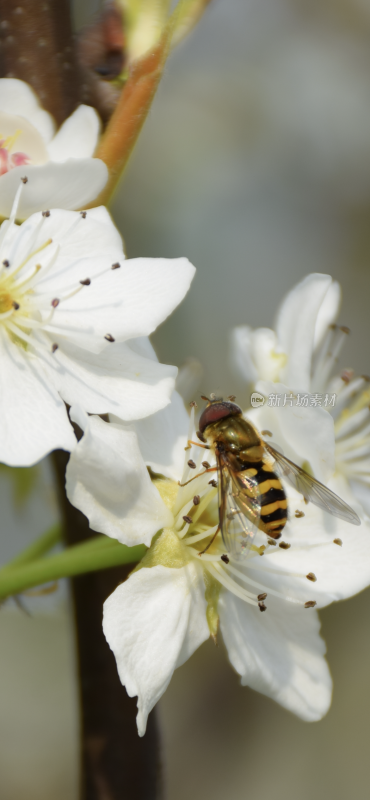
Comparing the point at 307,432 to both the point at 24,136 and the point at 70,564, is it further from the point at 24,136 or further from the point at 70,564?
the point at 24,136

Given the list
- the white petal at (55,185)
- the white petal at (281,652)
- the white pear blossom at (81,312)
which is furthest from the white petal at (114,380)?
the white petal at (281,652)

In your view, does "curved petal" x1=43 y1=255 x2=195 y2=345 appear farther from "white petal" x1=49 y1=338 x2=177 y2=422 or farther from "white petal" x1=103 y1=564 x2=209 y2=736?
"white petal" x1=103 y1=564 x2=209 y2=736

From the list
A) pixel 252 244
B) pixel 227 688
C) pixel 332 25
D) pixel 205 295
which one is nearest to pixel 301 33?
pixel 332 25

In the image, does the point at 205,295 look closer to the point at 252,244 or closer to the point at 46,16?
the point at 252,244

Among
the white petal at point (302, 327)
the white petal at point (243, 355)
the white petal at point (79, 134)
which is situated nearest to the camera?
the white petal at point (79, 134)

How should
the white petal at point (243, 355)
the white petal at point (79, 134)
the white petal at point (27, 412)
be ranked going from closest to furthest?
the white petal at point (27, 412)
the white petal at point (79, 134)
the white petal at point (243, 355)

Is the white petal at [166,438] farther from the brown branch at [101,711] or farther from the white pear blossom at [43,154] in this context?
the white pear blossom at [43,154]

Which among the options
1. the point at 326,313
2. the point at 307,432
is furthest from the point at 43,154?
the point at 326,313
